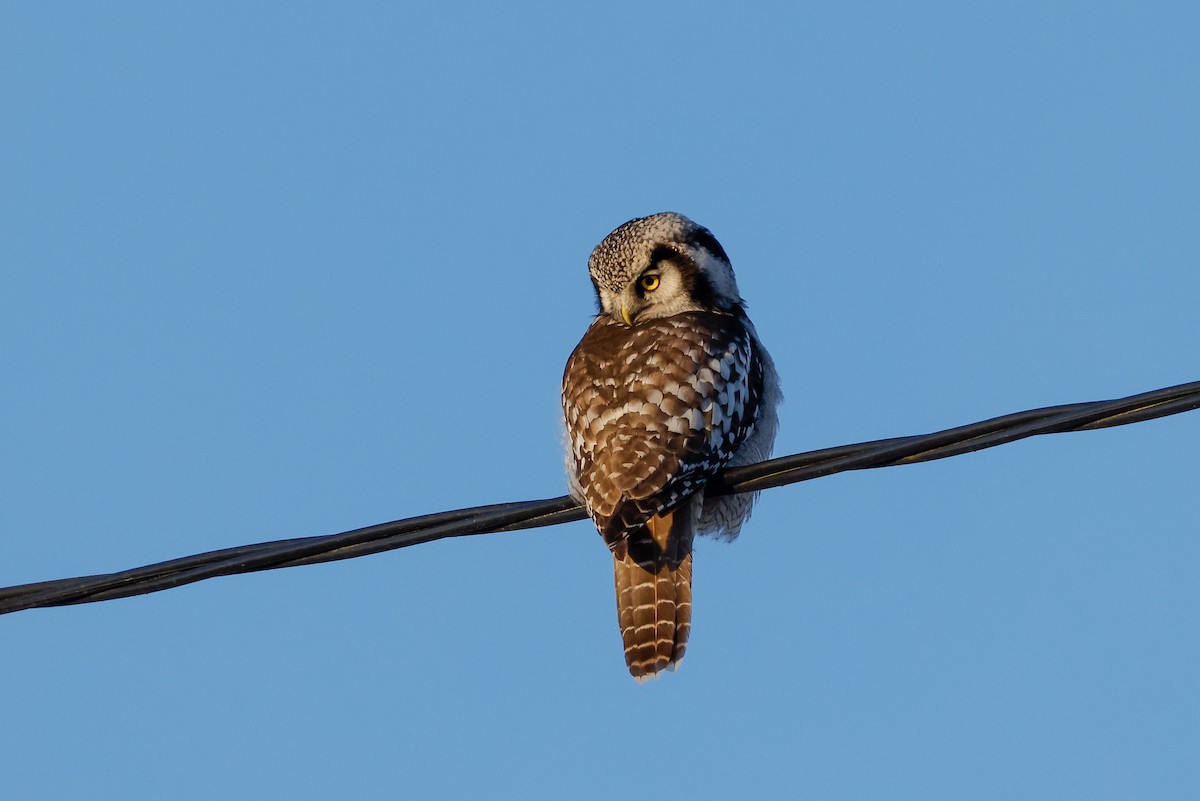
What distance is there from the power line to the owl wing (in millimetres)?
1026

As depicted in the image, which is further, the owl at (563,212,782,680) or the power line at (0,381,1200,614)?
the owl at (563,212,782,680)

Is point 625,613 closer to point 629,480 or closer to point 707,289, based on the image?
point 629,480

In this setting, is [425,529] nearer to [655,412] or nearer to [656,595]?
[655,412]

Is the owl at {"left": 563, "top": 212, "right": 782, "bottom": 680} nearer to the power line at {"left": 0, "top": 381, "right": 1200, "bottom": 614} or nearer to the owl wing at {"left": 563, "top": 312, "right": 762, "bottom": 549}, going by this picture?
the owl wing at {"left": 563, "top": 312, "right": 762, "bottom": 549}

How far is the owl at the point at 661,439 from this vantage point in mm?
6391

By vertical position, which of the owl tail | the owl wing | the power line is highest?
the owl wing

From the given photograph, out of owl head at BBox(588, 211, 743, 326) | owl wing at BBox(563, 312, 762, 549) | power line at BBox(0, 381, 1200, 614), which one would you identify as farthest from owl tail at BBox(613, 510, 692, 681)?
→ power line at BBox(0, 381, 1200, 614)

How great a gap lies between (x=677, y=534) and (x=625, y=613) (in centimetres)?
41

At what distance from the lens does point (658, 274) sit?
8.25m

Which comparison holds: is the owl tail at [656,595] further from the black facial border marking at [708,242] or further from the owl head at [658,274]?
the black facial border marking at [708,242]

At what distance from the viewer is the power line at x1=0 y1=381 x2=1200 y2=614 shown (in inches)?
189

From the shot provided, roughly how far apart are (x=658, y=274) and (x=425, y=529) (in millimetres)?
3434

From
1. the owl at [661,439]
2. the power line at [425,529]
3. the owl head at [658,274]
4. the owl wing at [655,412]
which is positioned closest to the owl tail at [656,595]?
the owl at [661,439]

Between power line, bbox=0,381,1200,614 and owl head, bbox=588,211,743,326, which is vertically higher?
owl head, bbox=588,211,743,326
